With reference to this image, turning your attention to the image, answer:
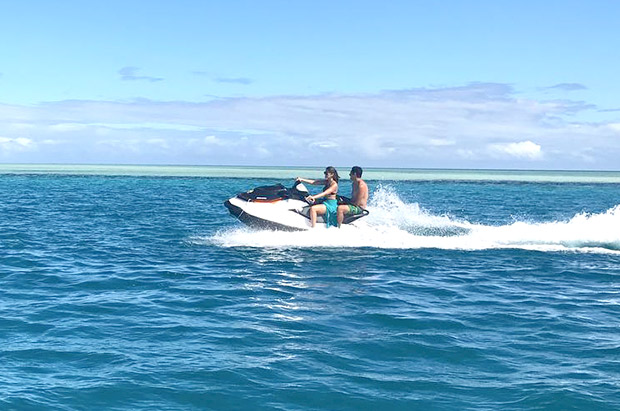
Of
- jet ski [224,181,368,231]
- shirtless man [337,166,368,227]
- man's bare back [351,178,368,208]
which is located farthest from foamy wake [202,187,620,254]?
man's bare back [351,178,368,208]

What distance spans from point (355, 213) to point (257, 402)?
480 inches

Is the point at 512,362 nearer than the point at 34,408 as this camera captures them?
No

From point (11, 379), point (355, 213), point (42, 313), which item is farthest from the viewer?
point (355, 213)

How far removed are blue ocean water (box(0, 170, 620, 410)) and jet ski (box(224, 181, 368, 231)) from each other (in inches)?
14.5

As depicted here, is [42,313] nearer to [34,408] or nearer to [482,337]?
[34,408]

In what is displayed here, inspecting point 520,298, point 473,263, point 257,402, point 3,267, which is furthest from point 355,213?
point 257,402

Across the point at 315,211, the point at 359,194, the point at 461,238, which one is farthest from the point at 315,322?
the point at 461,238

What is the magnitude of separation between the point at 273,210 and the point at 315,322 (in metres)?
8.73

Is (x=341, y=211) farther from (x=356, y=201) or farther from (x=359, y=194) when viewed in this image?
(x=359, y=194)

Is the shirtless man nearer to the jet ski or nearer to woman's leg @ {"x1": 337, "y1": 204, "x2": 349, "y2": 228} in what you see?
woman's leg @ {"x1": 337, "y1": 204, "x2": 349, "y2": 228}

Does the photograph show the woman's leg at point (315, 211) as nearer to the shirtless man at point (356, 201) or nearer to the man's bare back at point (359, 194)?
the shirtless man at point (356, 201)

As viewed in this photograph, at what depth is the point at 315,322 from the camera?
31.1 feet

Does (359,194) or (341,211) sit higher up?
(359,194)

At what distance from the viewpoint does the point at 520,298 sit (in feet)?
37.5
